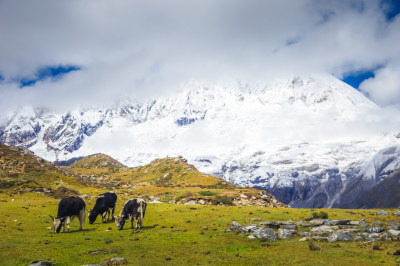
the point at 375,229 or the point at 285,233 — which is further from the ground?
the point at 375,229

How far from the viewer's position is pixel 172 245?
2619cm

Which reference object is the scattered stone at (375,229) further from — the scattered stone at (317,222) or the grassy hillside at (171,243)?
the scattered stone at (317,222)

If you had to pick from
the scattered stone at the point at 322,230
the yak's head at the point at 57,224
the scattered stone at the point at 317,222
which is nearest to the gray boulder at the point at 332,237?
the scattered stone at the point at 322,230

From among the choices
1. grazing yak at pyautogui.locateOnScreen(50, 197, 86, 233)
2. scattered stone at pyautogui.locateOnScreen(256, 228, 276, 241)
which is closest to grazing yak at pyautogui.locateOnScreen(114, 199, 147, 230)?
grazing yak at pyautogui.locateOnScreen(50, 197, 86, 233)

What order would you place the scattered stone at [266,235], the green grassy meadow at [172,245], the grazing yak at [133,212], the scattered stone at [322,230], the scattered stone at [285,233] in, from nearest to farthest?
the green grassy meadow at [172,245] < the scattered stone at [266,235] < the scattered stone at [285,233] < the scattered stone at [322,230] < the grazing yak at [133,212]

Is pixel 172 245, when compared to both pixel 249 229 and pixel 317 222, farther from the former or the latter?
pixel 317 222

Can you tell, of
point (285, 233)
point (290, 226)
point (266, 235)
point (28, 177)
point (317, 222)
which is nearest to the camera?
point (266, 235)

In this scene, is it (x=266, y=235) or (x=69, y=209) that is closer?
(x=266, y=235)

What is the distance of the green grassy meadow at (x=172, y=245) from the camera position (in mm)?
20625

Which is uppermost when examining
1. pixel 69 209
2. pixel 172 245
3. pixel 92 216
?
pixel 69 209

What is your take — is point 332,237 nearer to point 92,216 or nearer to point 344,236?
point 344,236

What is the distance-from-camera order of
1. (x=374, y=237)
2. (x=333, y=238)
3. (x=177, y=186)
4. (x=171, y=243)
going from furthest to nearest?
(x=177, y=186)
(x=171, y=243)
(x=333, y=238)
(x=374, y=237)

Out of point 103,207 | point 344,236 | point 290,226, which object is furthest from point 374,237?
point 103,207

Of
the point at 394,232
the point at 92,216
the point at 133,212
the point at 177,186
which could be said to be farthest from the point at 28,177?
the point at 394,232
